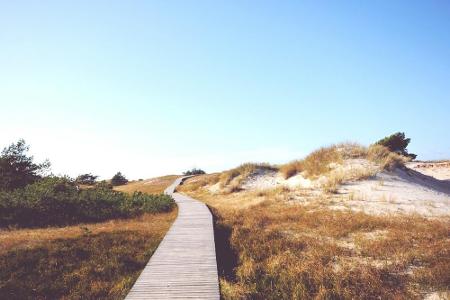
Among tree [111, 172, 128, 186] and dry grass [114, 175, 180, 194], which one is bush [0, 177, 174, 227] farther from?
tree [111, 172, 128, 186]

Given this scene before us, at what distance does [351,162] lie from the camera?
25.3 metres

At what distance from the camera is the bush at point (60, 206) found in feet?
61.1

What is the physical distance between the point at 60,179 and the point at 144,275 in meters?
18.5

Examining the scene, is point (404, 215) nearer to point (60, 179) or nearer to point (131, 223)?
point (131, 223)

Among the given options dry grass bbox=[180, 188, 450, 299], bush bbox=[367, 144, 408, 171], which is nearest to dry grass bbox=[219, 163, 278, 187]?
bush bbox=[367, 144, 408, 171]

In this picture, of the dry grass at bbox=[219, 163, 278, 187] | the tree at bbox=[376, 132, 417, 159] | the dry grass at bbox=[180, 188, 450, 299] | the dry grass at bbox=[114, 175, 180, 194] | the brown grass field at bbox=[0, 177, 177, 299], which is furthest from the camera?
the tree at bbox=[376, 132, 417, 159]

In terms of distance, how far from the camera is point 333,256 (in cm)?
986

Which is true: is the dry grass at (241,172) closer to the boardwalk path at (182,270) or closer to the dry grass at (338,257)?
the dry grass at (338,257)

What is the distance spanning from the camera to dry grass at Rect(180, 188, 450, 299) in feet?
25.0

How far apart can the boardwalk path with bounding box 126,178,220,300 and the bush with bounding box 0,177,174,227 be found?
350 inches

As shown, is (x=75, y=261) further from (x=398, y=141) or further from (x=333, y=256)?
(x=398, y=141)

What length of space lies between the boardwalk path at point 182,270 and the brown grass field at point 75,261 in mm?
814

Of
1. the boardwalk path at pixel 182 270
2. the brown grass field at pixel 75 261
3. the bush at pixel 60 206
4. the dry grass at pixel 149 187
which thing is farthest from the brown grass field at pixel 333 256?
the dry grass at pixel 149 187

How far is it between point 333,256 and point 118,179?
59.8 meters
